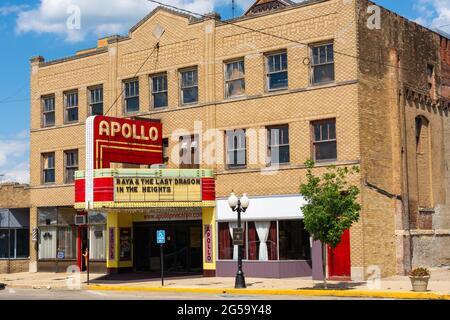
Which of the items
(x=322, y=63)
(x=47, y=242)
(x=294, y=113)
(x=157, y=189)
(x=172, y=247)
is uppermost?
(x=322, y=63)

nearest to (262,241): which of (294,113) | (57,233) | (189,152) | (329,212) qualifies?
(294,113)

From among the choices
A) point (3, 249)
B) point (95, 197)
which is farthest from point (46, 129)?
point (95, 197)

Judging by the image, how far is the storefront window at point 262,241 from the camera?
3064 cm

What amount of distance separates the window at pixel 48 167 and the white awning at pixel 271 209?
13151mm

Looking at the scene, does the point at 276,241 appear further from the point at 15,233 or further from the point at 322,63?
the point at 15,233

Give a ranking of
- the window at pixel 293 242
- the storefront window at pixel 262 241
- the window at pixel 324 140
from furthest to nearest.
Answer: the storefront window at pixel 262 241 < the window at pixel 293 242 < the window at pixel 324 140

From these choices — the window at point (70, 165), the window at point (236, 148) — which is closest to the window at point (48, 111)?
the window at point (70, 165)

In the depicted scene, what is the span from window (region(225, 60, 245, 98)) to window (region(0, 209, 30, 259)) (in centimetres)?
1758

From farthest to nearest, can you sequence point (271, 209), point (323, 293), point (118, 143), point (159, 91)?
point (159, 91) → point (118, 143) → point (271, 209) → point (323, 293)

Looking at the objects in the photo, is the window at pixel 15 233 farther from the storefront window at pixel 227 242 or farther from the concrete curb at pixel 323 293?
the concrete curb at pixel 323 293

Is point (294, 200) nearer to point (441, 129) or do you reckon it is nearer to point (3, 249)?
point (441, 129)

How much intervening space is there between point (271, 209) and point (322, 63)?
23.2 ft

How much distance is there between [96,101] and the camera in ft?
126
